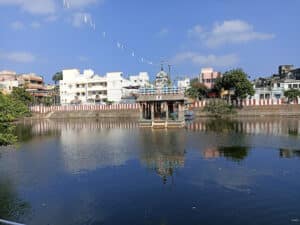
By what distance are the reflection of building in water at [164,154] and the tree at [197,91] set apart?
141 ft

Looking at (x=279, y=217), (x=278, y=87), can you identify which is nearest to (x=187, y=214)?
(x=279, y=217)

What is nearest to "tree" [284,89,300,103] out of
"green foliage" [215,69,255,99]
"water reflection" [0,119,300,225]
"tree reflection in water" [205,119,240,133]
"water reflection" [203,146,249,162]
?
"green foliage" [215,69,255,99]

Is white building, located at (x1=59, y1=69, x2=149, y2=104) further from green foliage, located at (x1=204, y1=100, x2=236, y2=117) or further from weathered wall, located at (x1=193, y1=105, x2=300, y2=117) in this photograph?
weathered wall, located at (x1=193, y1=105, x2=300, y2=117)

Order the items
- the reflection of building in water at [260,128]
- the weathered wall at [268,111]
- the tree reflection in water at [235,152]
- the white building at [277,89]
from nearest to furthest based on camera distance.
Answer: the tree reflection in water at [235,152], the reflection of building in water at [260,128], the weathered wall at [268,111], the white building at [277,89]

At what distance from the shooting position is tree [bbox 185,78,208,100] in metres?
77.9

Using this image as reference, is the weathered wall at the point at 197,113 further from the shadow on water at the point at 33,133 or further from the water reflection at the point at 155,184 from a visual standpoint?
the water reflection at the point at 155,184

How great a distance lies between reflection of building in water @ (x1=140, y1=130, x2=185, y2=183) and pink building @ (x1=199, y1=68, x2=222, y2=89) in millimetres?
53794

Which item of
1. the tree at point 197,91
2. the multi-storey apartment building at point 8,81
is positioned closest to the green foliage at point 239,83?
the tree at point 197,91

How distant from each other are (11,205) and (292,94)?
211 feet

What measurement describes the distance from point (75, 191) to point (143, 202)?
3.81m

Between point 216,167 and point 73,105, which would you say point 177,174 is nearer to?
point 216,167

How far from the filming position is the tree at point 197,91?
256 ft

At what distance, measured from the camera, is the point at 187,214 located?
12.9 metres

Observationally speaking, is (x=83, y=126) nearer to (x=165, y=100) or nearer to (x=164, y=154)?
(x=165, y=100)
